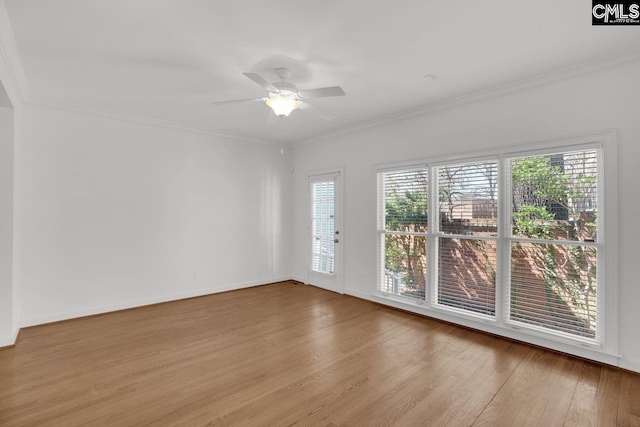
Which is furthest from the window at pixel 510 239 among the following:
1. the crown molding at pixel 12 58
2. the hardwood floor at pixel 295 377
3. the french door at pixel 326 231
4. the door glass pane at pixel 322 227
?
the crown molding at pixel 12 58

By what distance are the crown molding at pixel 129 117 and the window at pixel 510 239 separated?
2.88 metres

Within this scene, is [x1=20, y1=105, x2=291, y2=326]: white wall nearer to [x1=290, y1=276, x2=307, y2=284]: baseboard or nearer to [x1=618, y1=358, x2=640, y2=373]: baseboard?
[x1=290, y1=276, x2=307, y2=284]: baseboard

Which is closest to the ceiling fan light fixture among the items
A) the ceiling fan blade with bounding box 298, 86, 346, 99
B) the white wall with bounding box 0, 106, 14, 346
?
the ceiling fan blade with bounding box 298, 86, 346, 99

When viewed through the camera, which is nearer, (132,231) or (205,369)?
(205,369)

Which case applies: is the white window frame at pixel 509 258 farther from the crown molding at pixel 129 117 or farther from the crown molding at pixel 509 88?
the crown molding at pixel 129 117

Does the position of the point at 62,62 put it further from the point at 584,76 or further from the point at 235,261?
the point at 584,76

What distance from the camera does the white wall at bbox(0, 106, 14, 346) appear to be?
3.24 m

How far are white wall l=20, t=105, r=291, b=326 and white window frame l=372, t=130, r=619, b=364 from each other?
250cm

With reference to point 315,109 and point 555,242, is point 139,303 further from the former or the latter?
point 555,242

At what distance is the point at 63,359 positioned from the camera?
3.01m

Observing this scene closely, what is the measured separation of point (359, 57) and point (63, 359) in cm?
388

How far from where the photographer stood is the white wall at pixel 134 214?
3908 millimetres

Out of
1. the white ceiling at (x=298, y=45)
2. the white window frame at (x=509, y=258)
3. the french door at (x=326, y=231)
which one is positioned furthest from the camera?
the french door at (x=326, y=231)

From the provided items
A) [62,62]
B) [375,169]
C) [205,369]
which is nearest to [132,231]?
[62,62]
